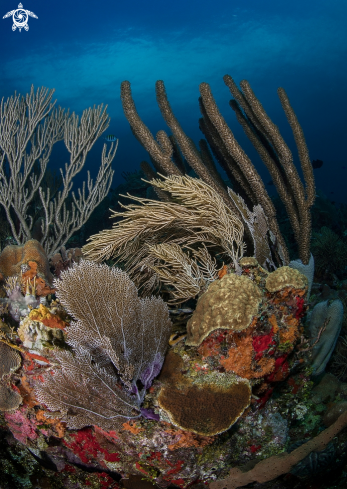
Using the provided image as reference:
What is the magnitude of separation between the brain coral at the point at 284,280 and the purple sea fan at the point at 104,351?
983 millimetres

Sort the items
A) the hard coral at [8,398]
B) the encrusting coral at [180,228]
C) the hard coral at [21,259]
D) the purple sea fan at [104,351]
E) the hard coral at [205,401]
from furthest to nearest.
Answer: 1. the hard coral at [21,259]
2. the encrusting coral at [180,228]
3. the hard coral at [8,398]
4. the purple sea fan at [104,351]
5. the hard coral at [205,401]

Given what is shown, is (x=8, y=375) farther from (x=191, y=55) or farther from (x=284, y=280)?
(x=191, y=55)

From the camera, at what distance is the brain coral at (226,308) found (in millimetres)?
1903

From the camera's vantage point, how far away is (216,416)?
5.62ft

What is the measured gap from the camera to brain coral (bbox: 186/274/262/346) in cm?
190

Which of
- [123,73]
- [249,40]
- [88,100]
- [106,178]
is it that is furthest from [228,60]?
[106,178]

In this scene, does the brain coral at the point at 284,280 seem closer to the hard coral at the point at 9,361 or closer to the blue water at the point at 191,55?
the hard coral at the point at 9,361

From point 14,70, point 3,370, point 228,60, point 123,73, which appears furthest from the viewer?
point 123,73

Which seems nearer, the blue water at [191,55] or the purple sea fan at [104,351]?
the purple sea fan at [104,351]

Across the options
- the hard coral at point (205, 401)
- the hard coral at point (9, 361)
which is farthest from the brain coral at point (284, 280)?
the hard coral at point (9, 361)

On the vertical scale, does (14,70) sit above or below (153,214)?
above

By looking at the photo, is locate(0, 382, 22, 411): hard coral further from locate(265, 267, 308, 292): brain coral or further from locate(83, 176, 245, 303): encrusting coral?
locate(265, 267, 308, 292): brain coral

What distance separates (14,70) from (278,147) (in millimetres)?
69453

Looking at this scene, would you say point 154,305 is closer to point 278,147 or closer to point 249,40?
point 278,147
